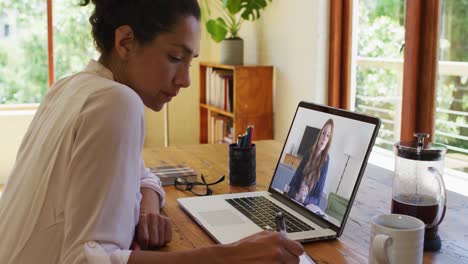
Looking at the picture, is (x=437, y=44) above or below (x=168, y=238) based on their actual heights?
above

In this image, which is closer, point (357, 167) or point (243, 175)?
point (357, 167)

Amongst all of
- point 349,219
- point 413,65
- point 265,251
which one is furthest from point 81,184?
point 413,65

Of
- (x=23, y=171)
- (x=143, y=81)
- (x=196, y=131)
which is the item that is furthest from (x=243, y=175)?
(x=196, y=131)

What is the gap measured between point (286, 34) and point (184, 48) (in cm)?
255

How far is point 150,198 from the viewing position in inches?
52.9

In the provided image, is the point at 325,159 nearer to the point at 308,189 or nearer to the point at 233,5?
Result: the point at 308,189

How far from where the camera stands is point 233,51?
3809 millimetres

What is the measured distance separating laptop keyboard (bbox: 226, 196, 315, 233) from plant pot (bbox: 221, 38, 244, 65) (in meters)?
2.47

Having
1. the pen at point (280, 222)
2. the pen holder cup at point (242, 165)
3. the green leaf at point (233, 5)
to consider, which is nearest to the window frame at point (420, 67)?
the green leaf at point (233, 5)

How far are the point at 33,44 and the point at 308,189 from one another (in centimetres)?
388

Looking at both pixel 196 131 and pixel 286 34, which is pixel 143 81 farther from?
pixel 196 131

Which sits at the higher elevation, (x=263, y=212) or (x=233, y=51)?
(x=233, y=51)

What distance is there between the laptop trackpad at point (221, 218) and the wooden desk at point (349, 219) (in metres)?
0.03

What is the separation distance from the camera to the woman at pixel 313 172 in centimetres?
128
